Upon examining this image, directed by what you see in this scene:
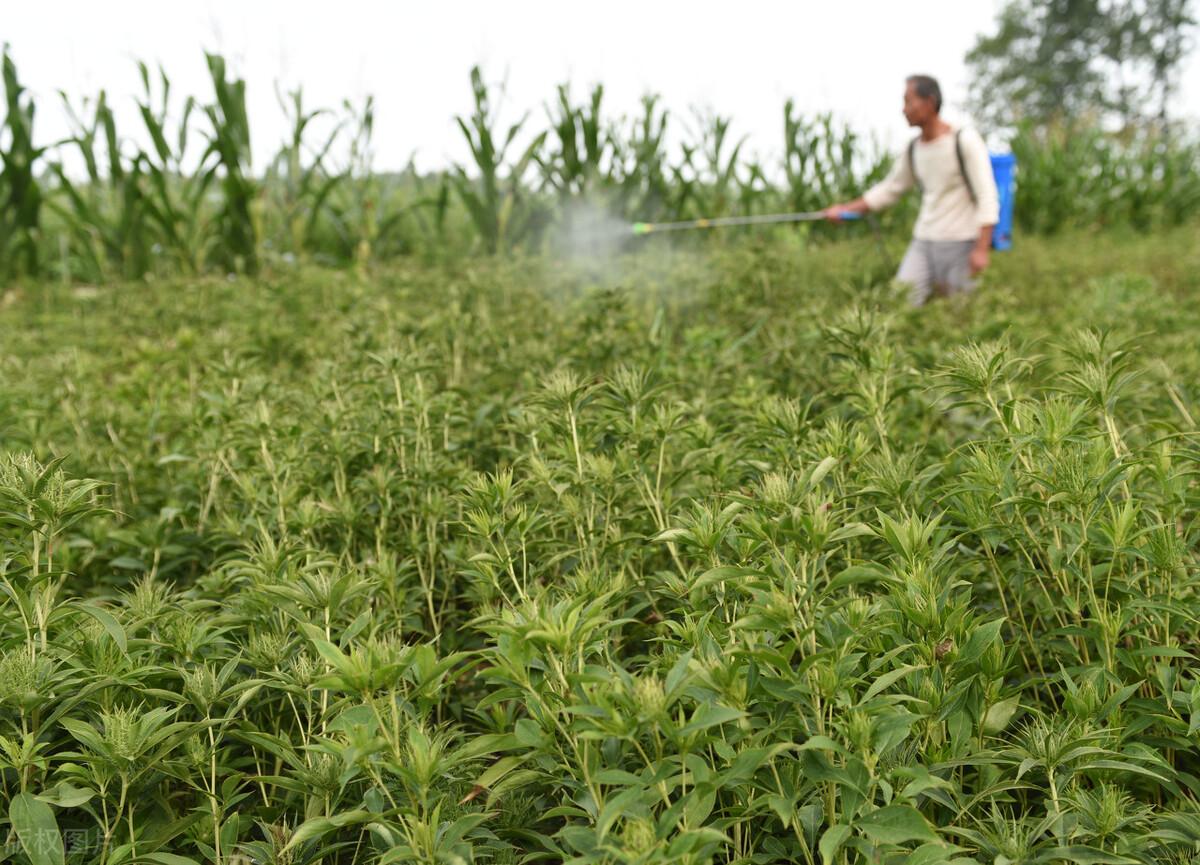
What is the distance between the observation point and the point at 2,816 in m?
1.56

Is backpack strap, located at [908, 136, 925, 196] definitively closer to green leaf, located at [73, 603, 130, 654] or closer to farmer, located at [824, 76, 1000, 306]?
farmer, located at [824, 76, 1000, 306]

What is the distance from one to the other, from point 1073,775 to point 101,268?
8.93 m

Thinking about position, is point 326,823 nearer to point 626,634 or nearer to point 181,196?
point 626,634

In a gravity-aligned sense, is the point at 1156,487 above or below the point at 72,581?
above

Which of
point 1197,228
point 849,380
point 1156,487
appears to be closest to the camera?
point 1156,487

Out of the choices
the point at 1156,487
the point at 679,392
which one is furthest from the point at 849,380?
the point at 679,392

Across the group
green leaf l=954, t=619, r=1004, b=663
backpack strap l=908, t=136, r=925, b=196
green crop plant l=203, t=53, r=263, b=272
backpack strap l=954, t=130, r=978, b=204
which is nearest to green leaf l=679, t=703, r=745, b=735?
green leaf l=954, t=619, r=1004, b=663

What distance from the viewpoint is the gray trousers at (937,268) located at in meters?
6.57

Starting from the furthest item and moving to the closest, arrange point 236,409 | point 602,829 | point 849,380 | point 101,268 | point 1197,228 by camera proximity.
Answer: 1. point 1197,228
2. point 101,268
3. point 236,409
4. point 849,380
5. point 602,829

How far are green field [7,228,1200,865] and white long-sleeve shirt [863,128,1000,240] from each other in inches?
124

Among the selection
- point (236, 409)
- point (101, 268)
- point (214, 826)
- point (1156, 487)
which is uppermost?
point (101, 268)

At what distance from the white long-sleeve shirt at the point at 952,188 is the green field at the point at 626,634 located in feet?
10.4

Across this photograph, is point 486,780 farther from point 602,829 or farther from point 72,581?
point 72,581

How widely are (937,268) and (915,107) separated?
1.19 m
